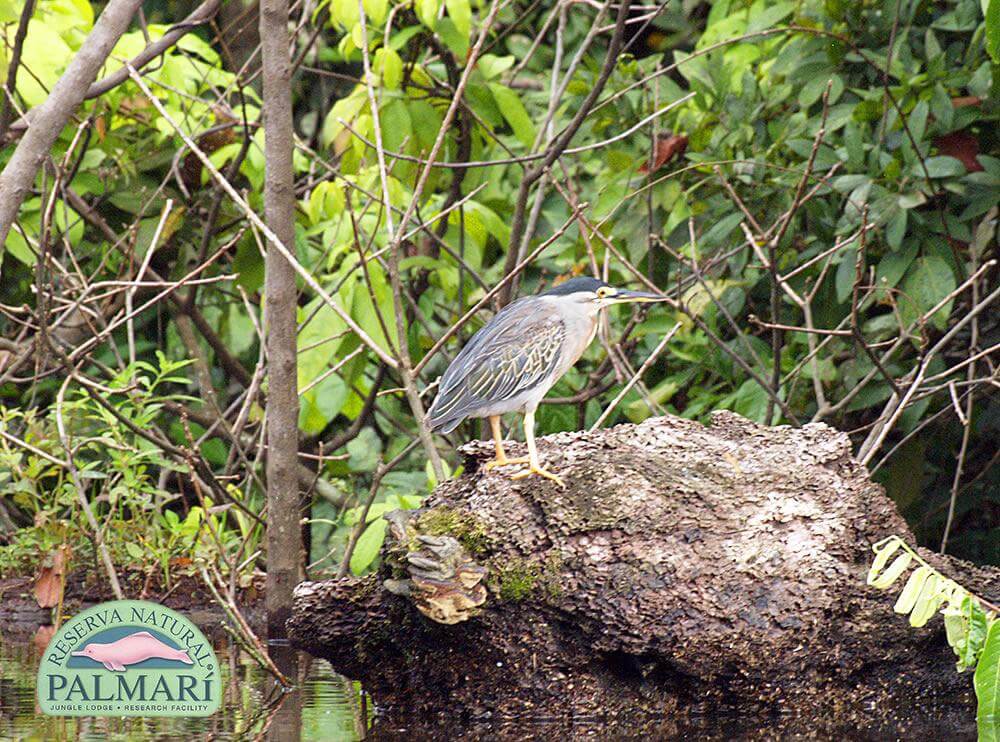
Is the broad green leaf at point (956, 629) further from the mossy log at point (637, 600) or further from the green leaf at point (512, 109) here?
the green leaf at point (512, 109)

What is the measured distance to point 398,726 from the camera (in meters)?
3.62

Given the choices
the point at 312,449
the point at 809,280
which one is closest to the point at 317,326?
the point at 312,449

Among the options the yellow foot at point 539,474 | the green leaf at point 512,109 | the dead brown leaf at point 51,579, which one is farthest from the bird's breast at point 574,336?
the dead brown leaf at point 51,579

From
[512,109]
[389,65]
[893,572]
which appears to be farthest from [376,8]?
[893,572]

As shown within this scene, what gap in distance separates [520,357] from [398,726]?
3.58ft

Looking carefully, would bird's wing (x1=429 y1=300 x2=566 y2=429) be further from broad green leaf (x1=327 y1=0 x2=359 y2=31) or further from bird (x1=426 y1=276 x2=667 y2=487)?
broad green leaf (x1=327 y1=0 x2=359 y2=31)

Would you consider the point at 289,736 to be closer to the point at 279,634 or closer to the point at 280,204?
the point at 279,634

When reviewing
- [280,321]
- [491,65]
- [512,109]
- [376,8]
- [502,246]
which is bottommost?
[280,321]

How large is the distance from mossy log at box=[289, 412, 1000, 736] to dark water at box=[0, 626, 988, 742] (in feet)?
0.20

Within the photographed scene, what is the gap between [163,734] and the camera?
3.46 metres

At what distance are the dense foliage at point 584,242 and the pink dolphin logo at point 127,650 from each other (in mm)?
1072

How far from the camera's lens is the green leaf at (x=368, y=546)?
4707 millimetres

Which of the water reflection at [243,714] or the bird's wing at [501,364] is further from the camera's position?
the bird's wing at [501,364]

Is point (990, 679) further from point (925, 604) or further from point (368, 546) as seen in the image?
point (368, 546)
